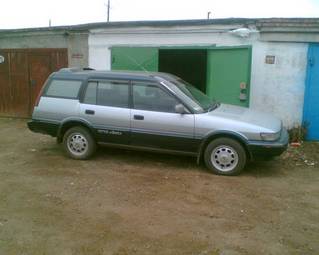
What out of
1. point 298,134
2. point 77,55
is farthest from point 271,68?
point 77,55

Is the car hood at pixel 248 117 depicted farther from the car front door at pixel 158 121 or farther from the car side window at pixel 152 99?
the car side window at pixel 152 99

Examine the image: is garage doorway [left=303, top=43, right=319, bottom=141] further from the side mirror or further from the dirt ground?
the side mirror

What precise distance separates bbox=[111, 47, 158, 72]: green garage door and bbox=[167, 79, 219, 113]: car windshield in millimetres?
2925

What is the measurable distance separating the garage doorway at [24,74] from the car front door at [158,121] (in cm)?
525

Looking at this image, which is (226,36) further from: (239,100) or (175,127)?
(175,127)

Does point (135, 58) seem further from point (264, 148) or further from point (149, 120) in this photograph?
point (264, 148)

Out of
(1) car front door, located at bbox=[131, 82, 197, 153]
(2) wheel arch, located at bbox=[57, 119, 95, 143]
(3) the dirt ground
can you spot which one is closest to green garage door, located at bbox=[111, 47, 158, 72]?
(3) the dirt ground

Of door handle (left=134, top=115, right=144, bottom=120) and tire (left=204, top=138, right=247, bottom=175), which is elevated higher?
door handle (left=134, top=115, right=144, bottom=120)

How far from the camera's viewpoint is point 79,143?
7.39 m

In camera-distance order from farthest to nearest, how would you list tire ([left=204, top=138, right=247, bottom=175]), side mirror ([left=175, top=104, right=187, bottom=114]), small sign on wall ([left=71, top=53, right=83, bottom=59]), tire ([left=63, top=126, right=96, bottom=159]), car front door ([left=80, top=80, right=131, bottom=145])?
small sign on wall ([left=71, top=53, right=83, bottom=59]) < tire ([left=63, top=126, right=96, bottom=159]) < car front door ([left=80, top=80, right=131, bottom=145]) < side mirror ([left=175, top=104, right=187, bottom=114]) < tire ([left=204, top=138, right=247, bottom=175])

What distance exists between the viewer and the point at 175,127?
6.69 m

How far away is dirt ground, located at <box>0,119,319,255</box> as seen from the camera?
4.27 metres

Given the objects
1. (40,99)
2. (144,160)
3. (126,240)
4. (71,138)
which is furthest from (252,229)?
(40,99)

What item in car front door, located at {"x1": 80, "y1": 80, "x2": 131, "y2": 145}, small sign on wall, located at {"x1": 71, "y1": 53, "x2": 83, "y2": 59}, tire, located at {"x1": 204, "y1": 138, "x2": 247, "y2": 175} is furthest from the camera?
small sign on wall, located at {"x1": 71, "y1": 53, "x2": 83, "y2": 59}
